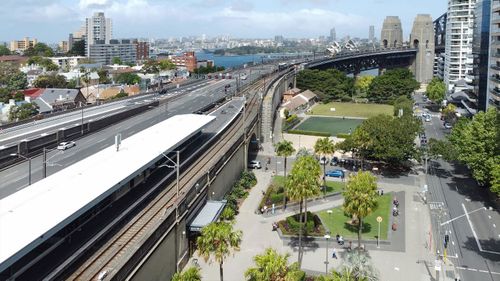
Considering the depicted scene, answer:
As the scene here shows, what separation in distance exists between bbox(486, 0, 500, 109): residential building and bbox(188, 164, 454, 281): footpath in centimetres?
3360

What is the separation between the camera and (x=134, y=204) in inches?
1452

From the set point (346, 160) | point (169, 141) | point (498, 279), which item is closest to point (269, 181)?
point (346, 160)

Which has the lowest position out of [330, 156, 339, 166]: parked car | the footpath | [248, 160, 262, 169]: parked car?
the footpath

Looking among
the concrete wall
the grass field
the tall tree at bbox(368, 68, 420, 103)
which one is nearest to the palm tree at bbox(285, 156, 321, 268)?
the grass field

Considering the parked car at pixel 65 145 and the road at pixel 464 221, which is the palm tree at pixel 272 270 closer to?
the road at pixel 464 221

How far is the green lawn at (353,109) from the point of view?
4584 inches

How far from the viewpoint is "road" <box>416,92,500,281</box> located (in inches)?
1561

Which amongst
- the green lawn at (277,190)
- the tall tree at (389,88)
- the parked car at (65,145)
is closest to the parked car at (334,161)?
the green lawn at (277,190)

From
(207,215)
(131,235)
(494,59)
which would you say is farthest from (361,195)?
(494,59)

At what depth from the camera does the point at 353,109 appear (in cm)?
12381

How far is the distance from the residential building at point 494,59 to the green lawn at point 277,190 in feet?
Answer: 108

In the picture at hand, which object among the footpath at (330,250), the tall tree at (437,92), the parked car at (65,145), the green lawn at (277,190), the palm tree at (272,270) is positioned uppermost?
the tall tree at (437,92)

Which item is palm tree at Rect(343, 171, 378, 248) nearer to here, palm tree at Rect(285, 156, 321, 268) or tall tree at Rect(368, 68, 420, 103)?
palm tree at Rect(285, 156, 321, 268)

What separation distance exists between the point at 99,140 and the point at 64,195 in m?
31.2
